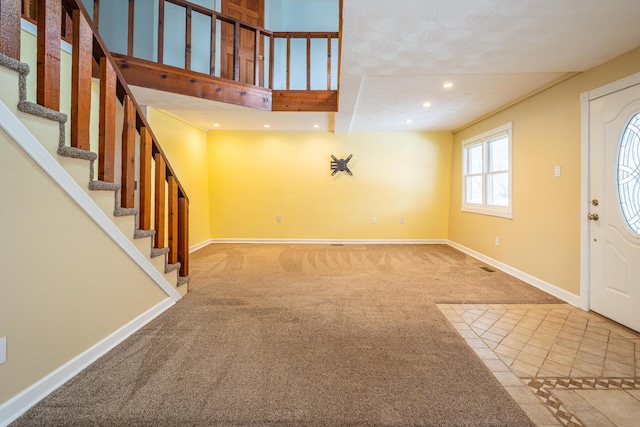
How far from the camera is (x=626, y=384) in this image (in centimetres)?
164

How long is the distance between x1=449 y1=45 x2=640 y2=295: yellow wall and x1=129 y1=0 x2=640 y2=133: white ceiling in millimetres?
173

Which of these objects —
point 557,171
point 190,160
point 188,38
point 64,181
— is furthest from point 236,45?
point 557,171

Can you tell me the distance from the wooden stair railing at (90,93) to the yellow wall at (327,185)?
10.1 ft

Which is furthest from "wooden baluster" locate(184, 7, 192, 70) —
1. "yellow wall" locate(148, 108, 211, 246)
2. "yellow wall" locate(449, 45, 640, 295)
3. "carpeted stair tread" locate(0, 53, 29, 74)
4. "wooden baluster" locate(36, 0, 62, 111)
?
"yellow wall" locate(449, 45, 640, 295)

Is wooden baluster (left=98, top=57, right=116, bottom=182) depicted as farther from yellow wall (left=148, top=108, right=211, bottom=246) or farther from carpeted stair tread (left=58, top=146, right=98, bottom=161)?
yellow wall (left=148, top=108, right=211, bottom=246)

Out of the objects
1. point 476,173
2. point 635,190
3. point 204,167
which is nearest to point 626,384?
point 635,190

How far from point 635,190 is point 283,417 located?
10.1 feet

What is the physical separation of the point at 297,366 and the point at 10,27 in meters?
2.34

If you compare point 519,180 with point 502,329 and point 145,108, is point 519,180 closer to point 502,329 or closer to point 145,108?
point 502,329

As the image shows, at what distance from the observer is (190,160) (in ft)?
17.1

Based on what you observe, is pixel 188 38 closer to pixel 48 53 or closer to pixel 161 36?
pixel 161 36

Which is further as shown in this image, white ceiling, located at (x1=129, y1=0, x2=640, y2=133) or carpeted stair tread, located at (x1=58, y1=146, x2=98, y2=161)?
white ceiling, located at (x1=129, y1=0, x2=640, y2=133)

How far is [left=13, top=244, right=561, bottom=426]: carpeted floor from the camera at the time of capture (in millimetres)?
1381

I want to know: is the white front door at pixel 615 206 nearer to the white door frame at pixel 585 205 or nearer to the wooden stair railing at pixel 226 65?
the white door frame at pixel 585 205
